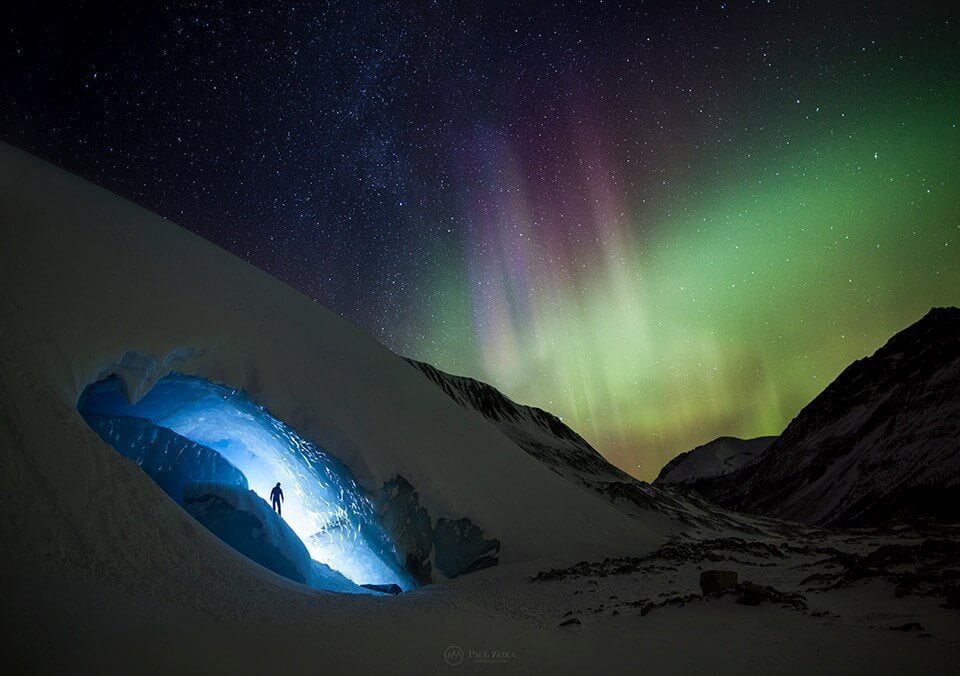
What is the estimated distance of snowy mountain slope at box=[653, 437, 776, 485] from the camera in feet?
506

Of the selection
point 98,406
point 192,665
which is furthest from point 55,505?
point 98,406

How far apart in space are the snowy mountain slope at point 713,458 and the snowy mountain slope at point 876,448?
38252 millimetres

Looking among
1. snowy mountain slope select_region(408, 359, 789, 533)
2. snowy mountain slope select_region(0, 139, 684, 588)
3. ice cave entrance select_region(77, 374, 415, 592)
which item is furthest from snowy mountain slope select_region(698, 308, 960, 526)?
ice cave entrance select_region(77, 374, 415, 592)

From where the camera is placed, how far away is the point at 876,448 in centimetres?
6900

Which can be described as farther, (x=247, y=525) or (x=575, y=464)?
(x=575, y=464)

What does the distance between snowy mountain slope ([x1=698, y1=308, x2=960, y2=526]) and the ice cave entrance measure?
52654 millimetres

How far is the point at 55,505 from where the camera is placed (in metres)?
7.70

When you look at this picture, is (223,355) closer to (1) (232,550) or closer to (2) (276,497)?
(2) (276,497)

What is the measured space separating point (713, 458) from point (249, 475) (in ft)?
562

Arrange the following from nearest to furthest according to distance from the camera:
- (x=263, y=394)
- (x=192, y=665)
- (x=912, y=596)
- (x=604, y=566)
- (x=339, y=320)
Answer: (x=192, y=665), (x=912, y=596), (x=263, y=394), (x=604, y=566), (x=339, y=320)

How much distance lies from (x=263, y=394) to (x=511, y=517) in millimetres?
10029

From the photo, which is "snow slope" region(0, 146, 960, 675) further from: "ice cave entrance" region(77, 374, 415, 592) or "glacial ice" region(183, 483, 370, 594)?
"glacial ice" region(183, 483, 370, 594)

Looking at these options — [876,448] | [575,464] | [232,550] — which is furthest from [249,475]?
[876,448]

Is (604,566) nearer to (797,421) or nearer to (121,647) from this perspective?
(121,647)
